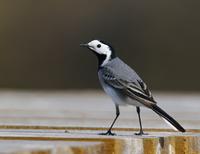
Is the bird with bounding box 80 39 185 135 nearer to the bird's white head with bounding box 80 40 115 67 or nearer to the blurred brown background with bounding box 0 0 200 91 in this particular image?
the bird's white head with bounding box 80 40 115 67

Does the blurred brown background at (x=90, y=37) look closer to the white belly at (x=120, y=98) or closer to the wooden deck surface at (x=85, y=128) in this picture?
the wooden deck surface at (x=85, y=128)

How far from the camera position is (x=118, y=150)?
7375mm

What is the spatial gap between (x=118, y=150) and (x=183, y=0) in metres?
16.5

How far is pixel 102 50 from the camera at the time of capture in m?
9.30

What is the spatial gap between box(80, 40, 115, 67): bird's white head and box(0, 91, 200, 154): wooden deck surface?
556 mm

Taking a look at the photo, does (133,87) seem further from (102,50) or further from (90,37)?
(90,37)

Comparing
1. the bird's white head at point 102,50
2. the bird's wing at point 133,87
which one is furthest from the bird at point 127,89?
the bird's white head at point 102,50

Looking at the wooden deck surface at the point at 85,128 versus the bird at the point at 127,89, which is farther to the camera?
the bird at the point at 127,89

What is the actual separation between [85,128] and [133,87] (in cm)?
53

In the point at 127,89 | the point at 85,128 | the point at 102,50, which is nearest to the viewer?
the point at 127,89

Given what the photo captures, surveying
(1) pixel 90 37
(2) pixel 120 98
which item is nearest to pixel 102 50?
(2) pixel 120 98

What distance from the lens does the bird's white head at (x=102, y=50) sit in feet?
30.5

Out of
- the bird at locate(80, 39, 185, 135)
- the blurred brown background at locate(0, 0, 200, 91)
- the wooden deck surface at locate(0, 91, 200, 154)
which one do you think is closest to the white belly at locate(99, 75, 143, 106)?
the bird at locate(80, 39, 185, 135)

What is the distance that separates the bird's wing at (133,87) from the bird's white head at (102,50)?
1.15ft
